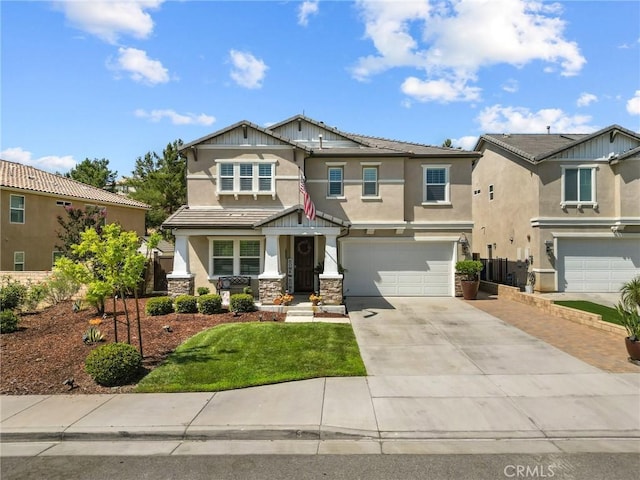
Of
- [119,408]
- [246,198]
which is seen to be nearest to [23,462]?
[119,408]

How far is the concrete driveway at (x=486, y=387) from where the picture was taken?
19.2 feet

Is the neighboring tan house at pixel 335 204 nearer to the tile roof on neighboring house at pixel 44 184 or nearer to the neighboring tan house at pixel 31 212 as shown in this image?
the neighboring tan house at pixel 31 212

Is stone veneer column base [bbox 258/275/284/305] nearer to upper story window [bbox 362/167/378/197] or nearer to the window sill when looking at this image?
upper story window [bbox 362/167/378/197]

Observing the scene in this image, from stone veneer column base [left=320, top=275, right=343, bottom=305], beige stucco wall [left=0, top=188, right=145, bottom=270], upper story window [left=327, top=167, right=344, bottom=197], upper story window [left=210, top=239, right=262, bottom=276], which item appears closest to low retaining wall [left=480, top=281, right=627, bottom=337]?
stone veneer column base [left=320, top=275, right=343, bottom=305]

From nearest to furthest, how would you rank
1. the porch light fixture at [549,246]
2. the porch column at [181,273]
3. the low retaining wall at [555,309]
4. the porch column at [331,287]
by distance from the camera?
the low retaining wall at [555,309] < the porch column at [331,287] < the porch column at [181,273] < the porch light fixture at [549,246]

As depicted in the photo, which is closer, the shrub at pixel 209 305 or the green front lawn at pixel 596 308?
the green front lawn at pixel 596 308

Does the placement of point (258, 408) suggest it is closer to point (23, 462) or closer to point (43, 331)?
point (23, 462)

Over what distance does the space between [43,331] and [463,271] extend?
15327 mm

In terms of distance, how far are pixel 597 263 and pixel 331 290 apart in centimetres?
1272

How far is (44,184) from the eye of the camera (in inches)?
924

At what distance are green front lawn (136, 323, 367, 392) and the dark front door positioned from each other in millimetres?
5881

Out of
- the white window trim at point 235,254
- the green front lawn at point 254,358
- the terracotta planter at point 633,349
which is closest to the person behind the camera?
the green front lawn at point 254,358

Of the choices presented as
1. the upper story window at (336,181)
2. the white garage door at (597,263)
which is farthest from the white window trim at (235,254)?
the white garage door at (597,263)

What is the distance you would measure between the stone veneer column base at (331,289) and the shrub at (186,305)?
4.42m
